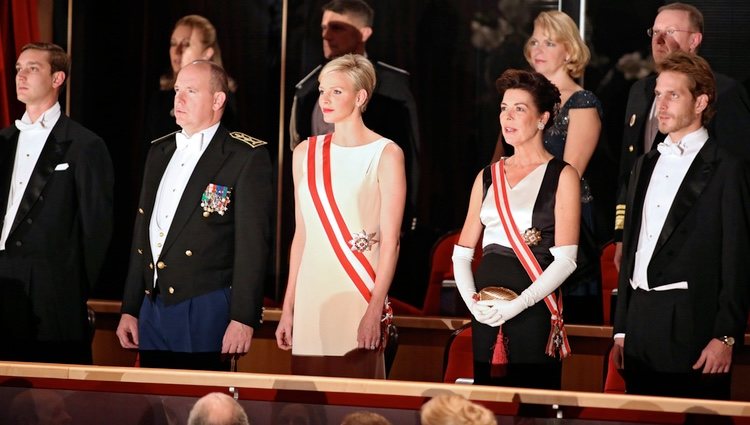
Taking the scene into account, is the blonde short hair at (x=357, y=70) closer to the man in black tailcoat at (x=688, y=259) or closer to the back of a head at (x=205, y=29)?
the man in black tailcoat at (x=688, y=259)

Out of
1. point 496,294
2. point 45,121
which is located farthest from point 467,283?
point 45,121

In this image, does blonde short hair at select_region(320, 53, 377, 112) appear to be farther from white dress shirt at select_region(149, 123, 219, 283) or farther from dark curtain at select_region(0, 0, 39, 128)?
dark curtain at select_region(0, 0, 39, 128)

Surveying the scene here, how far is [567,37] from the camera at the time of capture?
18.1 feet

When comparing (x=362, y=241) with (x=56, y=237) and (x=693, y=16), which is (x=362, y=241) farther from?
(x=693, y=16)

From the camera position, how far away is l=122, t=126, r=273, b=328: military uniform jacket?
13.6 ft

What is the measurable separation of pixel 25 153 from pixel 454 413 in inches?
99.1

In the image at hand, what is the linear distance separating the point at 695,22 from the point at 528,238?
1645 mm

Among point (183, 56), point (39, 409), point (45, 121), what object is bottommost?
point (39, 409)

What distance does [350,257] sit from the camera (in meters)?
4.23

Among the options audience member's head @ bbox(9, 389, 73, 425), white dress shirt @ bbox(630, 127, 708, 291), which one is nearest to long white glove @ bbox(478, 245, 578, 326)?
white dress shirt @ bbox(630, 127, 708, 291)

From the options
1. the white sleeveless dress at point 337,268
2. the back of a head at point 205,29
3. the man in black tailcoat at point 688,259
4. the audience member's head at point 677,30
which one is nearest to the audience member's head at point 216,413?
the white sleeveless dress at point 337,268

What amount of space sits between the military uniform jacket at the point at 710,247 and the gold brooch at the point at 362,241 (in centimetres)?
95

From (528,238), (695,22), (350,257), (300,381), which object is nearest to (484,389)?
(300,381)

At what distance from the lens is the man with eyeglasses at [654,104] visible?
5043 mm
